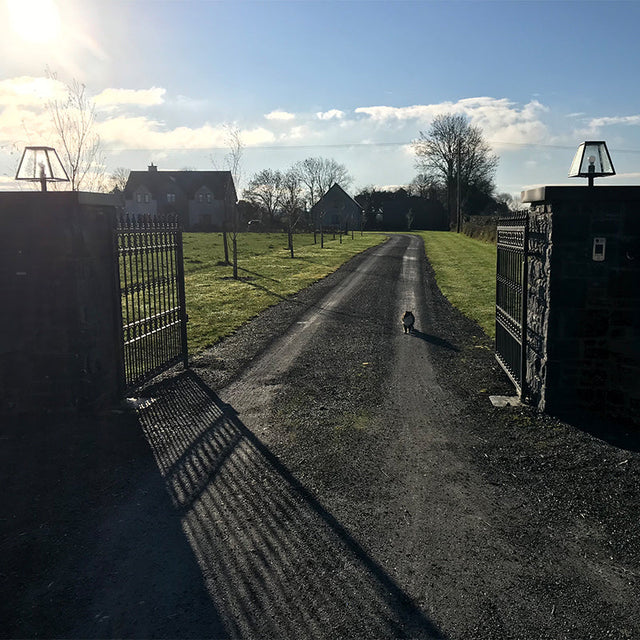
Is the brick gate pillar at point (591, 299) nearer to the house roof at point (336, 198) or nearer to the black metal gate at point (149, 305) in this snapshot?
the black metal gate at point (149, 305)

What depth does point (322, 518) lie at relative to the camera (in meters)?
4.89

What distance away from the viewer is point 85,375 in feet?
24.8

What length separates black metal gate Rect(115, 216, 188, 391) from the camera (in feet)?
27.0

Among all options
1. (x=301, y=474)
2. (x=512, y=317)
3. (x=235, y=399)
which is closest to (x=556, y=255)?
(x=512, y=317)

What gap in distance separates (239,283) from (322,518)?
60.0ft

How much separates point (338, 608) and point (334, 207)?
89.0 meters

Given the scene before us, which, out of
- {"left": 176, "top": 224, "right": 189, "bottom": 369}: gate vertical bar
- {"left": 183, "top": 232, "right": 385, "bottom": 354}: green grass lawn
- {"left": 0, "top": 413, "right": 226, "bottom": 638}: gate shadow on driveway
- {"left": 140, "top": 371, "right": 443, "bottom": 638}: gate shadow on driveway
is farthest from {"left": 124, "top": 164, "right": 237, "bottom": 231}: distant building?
{"left": 140, "top": 371, "right": 443, "bottom": 638}: gate shadow on driveway

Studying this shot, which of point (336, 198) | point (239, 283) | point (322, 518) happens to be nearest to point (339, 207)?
point (336, 198)

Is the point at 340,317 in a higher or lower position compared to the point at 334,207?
lower

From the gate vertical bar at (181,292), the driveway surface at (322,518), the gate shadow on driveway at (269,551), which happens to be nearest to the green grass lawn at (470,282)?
the driveway surface at (322,518)

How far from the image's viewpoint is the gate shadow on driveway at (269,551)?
3.59 metres

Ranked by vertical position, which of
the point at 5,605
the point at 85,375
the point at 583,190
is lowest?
the point at 5,605

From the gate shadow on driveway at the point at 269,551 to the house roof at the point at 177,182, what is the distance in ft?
245

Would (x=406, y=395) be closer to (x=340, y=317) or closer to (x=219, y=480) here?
(x=219, y=480)
